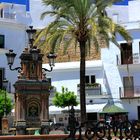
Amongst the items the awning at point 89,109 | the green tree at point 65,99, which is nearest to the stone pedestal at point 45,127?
the green tree at point 65,99

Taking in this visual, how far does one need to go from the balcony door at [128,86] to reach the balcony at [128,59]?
1.46 metres

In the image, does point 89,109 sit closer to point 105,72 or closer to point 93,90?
point 93,90

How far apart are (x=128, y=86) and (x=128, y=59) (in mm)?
2460

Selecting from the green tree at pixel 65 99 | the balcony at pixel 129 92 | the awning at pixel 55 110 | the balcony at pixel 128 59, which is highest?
the balcony at pixel 128 59

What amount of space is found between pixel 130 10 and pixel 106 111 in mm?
12272

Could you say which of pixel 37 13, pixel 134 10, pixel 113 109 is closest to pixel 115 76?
pixel 113 109

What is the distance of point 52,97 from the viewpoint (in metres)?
43.6

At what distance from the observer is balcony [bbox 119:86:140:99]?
4138 cm

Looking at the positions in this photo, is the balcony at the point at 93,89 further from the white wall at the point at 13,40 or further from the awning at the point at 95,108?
the white wall at the point at 13,40

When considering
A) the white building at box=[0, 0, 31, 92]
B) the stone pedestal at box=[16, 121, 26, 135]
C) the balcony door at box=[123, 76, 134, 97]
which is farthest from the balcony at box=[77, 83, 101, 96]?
the stone pedestal at box=[16, 121, 26, 135]

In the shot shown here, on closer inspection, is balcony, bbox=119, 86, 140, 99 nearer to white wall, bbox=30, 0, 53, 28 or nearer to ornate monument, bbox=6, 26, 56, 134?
white wall, bbox=30, 0, 53, 28

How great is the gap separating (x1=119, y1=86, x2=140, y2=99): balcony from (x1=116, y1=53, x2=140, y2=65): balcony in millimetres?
2325

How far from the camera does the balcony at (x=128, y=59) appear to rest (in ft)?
138

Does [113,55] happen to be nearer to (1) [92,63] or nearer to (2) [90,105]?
(1) [92,63]
